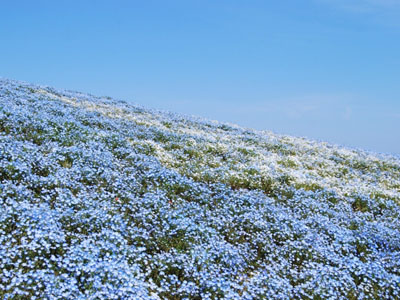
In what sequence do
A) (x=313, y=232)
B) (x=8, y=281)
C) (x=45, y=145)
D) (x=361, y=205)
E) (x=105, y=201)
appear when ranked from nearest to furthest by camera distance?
(x=8, y=281) < (x=105, y=201) < (x=313, y=232) < (x=45, y=145) < (x=361, y=205)

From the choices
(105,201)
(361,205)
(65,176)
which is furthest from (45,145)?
(361,205)

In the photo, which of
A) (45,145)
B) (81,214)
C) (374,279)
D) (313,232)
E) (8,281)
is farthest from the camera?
(45,145)

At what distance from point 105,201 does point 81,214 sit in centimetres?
78

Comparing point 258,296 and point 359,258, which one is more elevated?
point 359,258

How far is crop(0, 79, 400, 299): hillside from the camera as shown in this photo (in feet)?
15.6

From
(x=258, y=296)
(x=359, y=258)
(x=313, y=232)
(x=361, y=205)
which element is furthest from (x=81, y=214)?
(x=361, y=205)

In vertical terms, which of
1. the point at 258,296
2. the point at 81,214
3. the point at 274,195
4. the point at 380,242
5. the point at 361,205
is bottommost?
the point at 258,296

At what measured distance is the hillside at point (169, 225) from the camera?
15.6 feet

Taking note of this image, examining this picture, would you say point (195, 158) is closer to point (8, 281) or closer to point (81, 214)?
point (81, 214)

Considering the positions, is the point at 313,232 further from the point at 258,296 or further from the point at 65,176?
the point at 65,176

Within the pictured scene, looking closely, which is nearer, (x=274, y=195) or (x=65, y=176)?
(x=65, y=176)

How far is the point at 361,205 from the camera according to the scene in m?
9.94

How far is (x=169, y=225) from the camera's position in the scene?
21.3 ft

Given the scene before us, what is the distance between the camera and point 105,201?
666 centimetres
